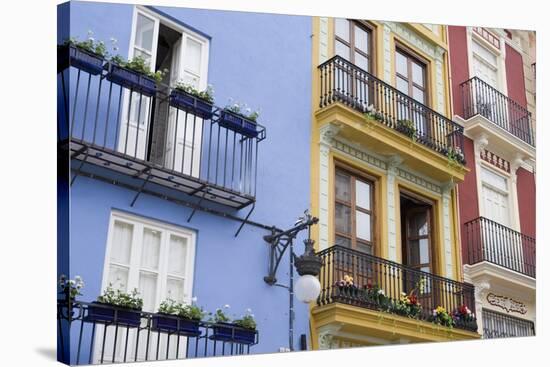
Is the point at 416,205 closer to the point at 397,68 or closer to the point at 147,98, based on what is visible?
the point at 397,68

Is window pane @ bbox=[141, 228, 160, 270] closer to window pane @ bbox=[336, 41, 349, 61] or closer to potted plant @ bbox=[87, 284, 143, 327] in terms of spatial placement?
potted plant @ bbox=[87, 284, 143, 327]

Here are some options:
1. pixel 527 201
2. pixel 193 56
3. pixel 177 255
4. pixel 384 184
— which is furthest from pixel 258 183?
pixel 527 201

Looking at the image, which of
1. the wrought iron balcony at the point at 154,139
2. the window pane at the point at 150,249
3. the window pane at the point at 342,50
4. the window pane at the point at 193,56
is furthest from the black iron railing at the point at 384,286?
the window pane at the point at 342,50

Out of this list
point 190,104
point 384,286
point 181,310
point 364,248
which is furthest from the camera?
point 364,248

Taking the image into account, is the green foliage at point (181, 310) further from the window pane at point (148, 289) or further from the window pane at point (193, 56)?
the window pane at point (193, 56)

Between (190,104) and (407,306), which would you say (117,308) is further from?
(407,306)

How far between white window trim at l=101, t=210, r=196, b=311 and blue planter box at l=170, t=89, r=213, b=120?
824 millimetres

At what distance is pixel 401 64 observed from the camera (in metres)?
7.49

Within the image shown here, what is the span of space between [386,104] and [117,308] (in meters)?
3.35

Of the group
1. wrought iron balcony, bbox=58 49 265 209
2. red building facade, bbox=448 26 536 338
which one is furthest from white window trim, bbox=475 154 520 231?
wrought iron balcony, bbox=58 49 265 209

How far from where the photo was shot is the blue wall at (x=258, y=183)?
187 inches

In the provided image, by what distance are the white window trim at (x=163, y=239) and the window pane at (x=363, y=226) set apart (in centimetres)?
172
